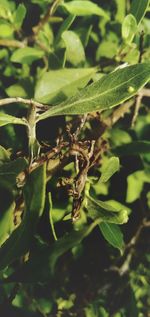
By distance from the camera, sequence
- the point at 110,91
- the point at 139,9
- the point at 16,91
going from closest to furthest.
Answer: the point at 110,91
the point at 139,9
the point at 16,91

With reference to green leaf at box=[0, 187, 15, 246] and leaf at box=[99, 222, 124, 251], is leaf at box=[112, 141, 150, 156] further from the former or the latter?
green leaf at box=[0, 187, 15, 246]

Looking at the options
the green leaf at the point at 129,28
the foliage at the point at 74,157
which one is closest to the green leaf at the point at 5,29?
the foliage at the point at 74,157

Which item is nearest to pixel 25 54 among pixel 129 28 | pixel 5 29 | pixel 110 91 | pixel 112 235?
pixel 5 29

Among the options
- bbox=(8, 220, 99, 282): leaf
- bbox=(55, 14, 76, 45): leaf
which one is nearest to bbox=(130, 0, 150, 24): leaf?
bbox=(55, 14, 76, 45): leaf

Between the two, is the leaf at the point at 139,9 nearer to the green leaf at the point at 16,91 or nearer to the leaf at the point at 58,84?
the leaf at the point at 58,84

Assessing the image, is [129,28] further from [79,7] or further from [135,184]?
[135,184]

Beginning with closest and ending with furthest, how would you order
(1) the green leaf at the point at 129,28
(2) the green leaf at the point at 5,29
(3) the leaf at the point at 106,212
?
(3) the leaf at the point at 106,212 → (1) the green leaf at the point at 129,28 → (2) the green leaf at the point at 5,29

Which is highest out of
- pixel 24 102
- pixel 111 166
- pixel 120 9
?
pixel 120 9

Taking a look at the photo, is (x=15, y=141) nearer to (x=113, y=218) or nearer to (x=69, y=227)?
(x=69, y=227)
